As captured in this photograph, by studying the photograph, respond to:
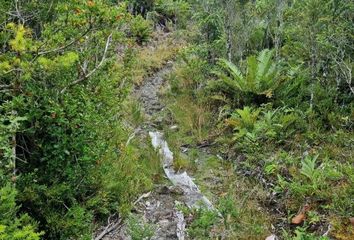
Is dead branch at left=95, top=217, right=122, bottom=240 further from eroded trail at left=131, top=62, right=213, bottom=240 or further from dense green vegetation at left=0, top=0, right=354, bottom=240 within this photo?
eroded trail at left=131, top=62, right=213, bottom=240

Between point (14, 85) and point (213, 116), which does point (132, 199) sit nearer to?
point (14, 85)

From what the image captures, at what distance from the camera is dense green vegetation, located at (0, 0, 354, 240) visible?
380cm

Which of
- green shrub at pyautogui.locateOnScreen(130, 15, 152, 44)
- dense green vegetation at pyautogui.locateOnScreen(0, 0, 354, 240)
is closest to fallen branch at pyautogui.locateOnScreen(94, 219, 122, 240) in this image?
dense green vegetation at pyautogui.locateOnScreen(0, 0, 354, 240)

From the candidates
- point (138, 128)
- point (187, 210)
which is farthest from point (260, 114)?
point (187, 210)

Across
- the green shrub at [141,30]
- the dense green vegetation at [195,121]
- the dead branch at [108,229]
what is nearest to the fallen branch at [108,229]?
the dead branch at [108,229]

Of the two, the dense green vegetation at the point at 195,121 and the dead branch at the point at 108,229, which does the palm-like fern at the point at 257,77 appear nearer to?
the dense green vegetation at the point at 195,121

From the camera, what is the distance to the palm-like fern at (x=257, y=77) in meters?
7.95

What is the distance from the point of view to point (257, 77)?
8125mm

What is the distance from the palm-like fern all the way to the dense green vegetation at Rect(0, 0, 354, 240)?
0.03 metres

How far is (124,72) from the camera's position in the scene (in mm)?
6969

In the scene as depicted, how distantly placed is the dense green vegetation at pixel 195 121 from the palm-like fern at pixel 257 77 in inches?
1.1

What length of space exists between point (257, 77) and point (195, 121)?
5.28 ft

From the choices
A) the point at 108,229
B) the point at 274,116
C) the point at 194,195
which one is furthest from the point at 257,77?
the point at 108,229

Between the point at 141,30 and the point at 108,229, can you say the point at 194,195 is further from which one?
the point at 141,30
